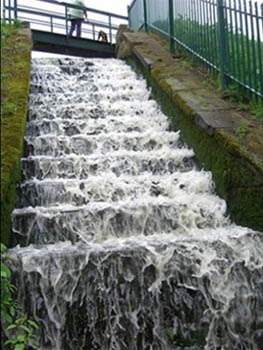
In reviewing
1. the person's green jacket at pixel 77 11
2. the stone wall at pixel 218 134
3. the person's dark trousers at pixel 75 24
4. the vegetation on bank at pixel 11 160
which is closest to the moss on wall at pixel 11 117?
the vegetation on bank at pixel 11 160

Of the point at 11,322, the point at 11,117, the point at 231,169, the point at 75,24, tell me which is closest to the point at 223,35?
the point at 231,169

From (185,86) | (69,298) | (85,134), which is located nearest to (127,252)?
(69,298)

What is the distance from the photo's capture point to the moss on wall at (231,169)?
4426 mm

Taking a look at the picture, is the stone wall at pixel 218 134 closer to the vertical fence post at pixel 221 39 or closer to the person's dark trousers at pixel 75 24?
the vertical fence post at pixel 221 39

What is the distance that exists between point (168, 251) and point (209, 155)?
1.75 meters

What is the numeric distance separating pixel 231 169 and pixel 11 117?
7.54 ft

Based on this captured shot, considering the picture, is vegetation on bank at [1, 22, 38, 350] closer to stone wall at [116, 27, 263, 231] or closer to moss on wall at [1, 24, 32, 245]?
moss on wall at [1, 24, 32, 245]

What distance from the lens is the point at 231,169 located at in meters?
4.71

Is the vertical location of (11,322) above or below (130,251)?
below

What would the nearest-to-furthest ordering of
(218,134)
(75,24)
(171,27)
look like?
(218,134) < (171,27) < (75,24)

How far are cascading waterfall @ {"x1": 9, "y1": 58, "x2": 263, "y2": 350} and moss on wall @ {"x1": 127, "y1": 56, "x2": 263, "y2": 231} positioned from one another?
4.9 inches

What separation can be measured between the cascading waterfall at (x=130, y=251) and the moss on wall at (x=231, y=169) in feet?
0.41

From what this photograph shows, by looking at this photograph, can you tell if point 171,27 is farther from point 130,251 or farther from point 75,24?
point 75,24

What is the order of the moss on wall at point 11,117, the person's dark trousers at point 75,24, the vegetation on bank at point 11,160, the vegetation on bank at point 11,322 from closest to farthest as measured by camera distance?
the vegetation on bank at point 11,322
the vegetation on bank at point 11,160
the moss on wall at point 11,117
the person's dark trousers at point 75,24
